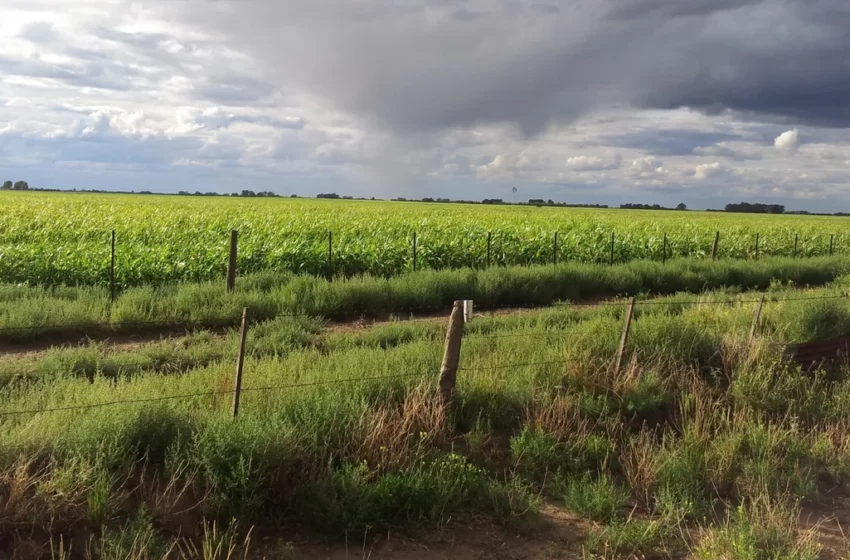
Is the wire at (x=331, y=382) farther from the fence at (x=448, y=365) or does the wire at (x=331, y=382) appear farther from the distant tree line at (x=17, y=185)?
the distant tree line at (x=17, y=185)

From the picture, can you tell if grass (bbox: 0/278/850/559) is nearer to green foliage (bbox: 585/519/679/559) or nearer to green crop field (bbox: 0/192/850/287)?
green foliage (bbox: 585/519/679/559)

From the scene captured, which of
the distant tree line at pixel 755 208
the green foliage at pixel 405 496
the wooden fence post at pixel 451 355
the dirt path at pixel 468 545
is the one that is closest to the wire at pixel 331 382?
the wooden fence post at pixel 451 355

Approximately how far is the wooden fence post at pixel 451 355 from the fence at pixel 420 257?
24.4 ft

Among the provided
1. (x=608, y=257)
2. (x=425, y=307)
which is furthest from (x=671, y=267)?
(x=425, y=307)

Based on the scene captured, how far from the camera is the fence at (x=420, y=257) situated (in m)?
14.2

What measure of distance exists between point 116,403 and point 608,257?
19.4m

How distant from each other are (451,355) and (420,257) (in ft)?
37.9

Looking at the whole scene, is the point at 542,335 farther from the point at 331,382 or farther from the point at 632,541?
the point at 632,541

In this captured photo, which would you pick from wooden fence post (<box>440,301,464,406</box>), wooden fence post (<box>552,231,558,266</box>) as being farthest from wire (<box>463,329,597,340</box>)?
wooden fence post (<box>552,231,558,266</box>)

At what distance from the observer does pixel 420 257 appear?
18359 mm

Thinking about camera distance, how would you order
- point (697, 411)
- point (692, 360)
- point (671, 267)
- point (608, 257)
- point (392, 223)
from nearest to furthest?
point (697, 411), point (692, 360), point (671, 267), point (608, 257), point (392, 223)

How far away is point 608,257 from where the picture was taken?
2273 centimetres

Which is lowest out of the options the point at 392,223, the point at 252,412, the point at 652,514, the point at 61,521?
the point at 652,514

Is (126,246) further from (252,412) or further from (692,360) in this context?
(692,360)
